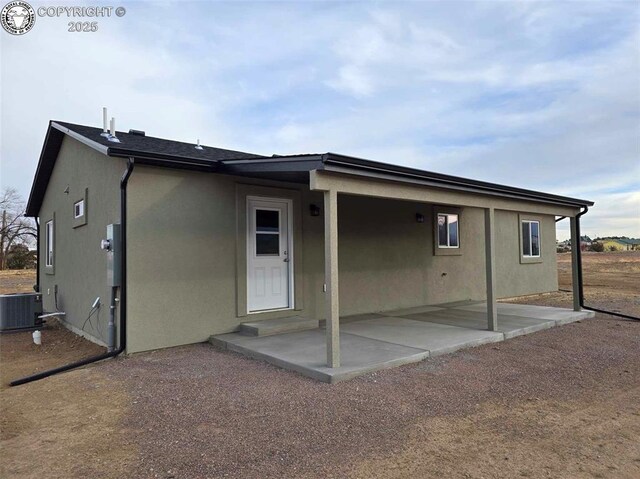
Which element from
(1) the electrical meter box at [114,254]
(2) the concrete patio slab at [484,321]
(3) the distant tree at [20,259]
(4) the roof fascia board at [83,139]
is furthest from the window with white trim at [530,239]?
(3) the distant tree at [20,259]

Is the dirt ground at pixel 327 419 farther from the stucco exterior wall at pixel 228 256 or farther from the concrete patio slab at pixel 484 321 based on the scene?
the concrete patio slab at pixel 484 321

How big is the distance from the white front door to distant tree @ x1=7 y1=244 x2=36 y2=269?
28.3 meters

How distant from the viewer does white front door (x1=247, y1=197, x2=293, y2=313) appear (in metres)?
6.88

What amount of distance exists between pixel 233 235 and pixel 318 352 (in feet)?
8.10

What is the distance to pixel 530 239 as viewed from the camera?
1300 centimetres

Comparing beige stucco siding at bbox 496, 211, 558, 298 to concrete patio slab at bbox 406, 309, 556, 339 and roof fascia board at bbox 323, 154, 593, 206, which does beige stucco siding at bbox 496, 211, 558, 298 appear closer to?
roof fascia board at bbox 323, 154, 593, 206

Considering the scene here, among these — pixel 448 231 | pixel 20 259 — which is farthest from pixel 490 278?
pixel 20 259

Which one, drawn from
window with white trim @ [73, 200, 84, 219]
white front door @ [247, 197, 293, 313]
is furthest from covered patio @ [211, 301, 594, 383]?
window with white trim @ [73, 200, 84, 219]

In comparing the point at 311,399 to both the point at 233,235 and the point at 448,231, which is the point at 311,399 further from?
the point at 448,231

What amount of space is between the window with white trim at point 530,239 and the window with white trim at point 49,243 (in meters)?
13.2

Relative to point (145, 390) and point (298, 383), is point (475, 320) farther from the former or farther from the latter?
point (145, 390)

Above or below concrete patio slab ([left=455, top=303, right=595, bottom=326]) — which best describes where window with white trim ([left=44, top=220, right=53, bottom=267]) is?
above

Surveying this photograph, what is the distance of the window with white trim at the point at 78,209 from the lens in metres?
7.60

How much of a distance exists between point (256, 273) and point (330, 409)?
3564mm
